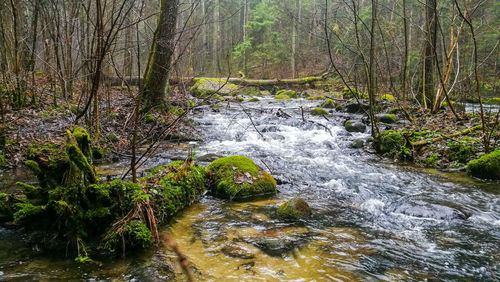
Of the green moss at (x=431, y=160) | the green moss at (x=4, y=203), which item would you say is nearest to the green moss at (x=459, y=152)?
the green moss at (x=431, y=160)

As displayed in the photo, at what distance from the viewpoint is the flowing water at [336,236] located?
2.97 m

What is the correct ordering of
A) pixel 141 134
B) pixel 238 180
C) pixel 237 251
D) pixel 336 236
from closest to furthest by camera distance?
1. pixel 237 251
2. pixel 336 236
3. pixel 238 180
4. pixel 141 134

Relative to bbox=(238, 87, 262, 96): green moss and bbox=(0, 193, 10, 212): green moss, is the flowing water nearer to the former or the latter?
bbox=(0, 193, 10, 212): green moss

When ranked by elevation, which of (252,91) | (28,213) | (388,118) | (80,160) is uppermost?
(252,91)

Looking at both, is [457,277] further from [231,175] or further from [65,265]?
[65,265]

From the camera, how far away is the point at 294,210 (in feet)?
14.3

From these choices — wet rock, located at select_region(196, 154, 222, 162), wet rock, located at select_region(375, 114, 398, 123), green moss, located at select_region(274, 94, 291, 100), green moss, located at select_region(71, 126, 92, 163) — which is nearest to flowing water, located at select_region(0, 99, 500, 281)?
green moss, located at select_region(71, 126, 92, 163)

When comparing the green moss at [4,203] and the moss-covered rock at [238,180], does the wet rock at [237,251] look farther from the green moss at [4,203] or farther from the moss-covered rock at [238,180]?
the green moss at [4,203]

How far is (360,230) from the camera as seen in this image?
13.2 ft

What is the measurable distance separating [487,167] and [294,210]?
421cm

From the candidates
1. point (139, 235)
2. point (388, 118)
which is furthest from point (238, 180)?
point (388, 118)

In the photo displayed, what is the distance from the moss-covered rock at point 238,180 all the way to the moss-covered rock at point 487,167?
396 cm

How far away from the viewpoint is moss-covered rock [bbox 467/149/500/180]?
5.93 metres

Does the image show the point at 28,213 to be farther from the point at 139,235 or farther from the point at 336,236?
the point at 336,236
